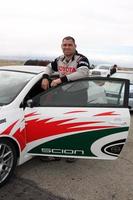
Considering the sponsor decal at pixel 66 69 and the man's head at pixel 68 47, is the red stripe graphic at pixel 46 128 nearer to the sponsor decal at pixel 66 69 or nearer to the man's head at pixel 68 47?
the sponsor decal at pixel 66 69

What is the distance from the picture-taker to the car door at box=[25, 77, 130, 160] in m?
3.84

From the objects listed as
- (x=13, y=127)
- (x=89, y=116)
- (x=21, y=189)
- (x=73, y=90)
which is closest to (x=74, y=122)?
(x=89, y=116)

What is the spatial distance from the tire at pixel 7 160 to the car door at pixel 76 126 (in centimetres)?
27

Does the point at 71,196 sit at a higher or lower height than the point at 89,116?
lower

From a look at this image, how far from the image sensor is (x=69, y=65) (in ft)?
14.5

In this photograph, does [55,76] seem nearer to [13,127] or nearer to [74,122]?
[74,122]

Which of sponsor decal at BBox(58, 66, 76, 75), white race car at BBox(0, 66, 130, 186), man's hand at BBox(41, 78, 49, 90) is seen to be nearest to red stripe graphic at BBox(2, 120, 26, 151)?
white race car at BBox(0, 66, 130, 186)

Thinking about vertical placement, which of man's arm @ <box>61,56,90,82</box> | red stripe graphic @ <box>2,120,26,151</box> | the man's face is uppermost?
the man's face

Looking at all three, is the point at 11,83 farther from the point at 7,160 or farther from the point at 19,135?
the point at 7,160

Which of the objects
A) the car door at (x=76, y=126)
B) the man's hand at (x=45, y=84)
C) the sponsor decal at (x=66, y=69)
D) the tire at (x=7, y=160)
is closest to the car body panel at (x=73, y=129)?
the car door at (x=76, y=126)

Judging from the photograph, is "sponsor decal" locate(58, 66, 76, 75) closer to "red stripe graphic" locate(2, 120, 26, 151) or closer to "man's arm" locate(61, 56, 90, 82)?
"man's arm" locate(61, 56, 90, 82)

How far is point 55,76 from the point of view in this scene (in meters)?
4.61

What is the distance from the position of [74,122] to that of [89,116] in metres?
0.22

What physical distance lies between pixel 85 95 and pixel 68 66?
62 cm
